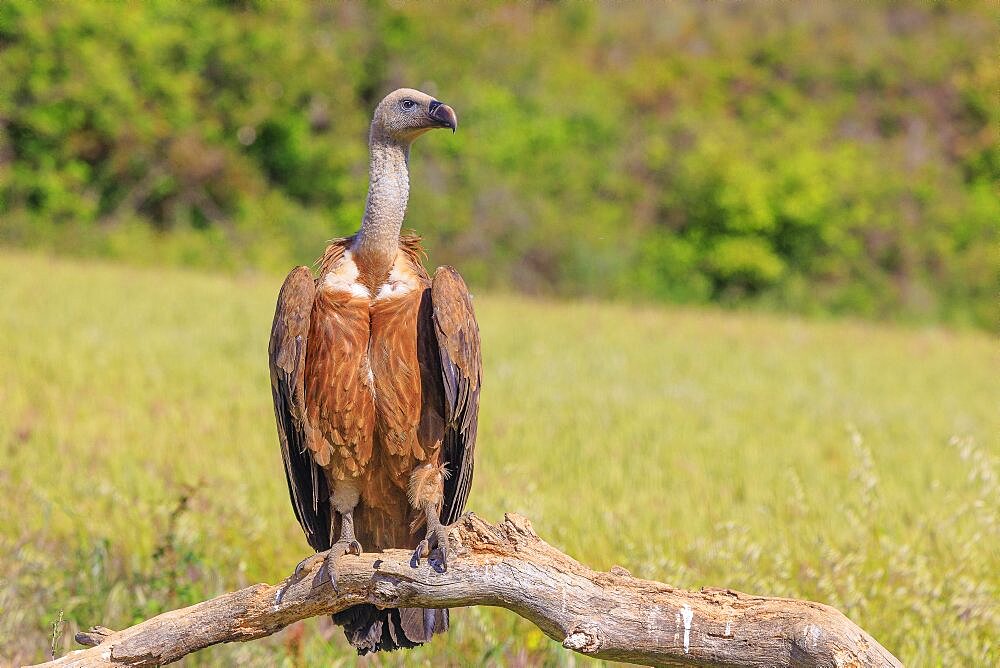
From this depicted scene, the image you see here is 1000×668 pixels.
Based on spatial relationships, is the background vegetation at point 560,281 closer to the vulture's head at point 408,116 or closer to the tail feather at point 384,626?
the tail feather at point 384,626

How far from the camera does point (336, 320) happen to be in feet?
12.1

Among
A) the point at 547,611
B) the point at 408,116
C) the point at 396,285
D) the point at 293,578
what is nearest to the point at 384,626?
the point at 293,578

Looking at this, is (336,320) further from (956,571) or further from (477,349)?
(956,571)

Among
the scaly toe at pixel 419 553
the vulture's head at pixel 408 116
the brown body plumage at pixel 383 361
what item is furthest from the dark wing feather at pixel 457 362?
the scaly toe at pixel 419 553

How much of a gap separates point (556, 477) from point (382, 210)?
365cm

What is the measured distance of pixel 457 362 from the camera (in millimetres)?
3689

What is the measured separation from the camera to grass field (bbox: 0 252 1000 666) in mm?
4605

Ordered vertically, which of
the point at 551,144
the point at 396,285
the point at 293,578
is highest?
the point at 551,144

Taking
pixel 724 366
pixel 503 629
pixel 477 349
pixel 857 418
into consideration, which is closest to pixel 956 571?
pixel 503 629

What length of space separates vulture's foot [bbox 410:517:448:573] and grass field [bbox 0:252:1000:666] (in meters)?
1.10

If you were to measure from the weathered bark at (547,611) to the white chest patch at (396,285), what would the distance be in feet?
2.87

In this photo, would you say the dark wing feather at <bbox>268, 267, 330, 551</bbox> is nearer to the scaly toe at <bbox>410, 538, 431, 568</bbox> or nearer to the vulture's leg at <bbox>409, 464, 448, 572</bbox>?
the vulture's leg at <bbox>409, 464, 448, 572</bbox>

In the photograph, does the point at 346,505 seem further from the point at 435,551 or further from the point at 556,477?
the point at 556,477

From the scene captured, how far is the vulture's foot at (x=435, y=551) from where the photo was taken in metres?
3.14
